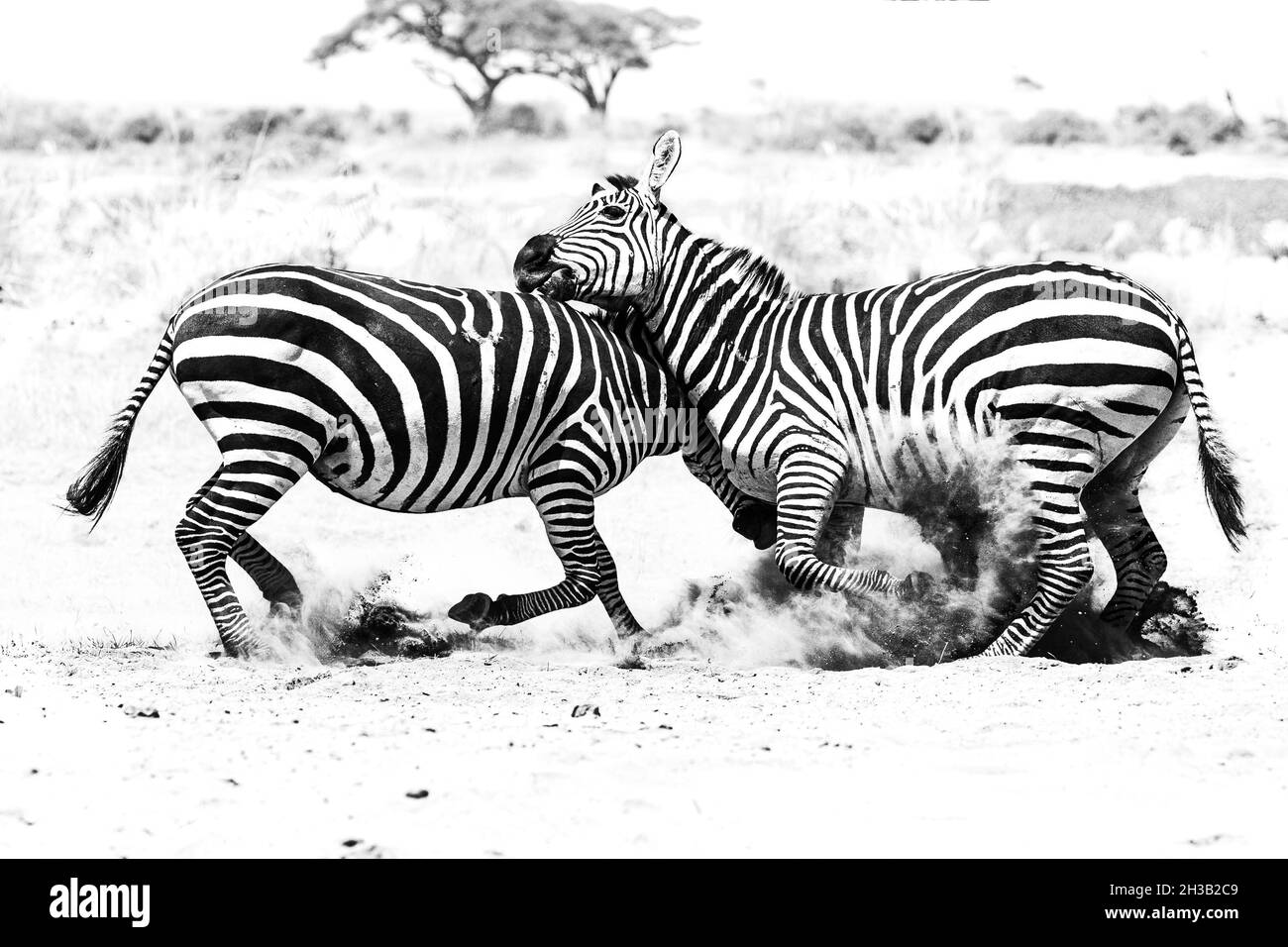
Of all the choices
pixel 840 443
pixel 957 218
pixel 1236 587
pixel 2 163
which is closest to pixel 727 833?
pixel 840 443

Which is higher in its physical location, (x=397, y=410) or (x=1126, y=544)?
(x=397, y=410)

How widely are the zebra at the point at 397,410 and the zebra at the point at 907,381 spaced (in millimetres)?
393

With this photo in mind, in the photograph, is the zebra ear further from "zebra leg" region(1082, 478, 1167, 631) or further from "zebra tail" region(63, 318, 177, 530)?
"zebra leg" region(1082, 478, 1167, 631)

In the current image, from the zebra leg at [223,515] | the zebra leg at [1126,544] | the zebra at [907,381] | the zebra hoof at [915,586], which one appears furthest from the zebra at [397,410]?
the zebra leg at [1126,544]

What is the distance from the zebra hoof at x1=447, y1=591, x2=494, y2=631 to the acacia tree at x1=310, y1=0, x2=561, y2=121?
17.3m

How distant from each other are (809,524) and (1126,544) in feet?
6.06

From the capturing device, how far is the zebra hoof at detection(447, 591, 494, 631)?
7.74 metres

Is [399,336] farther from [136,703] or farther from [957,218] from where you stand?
[957,218]

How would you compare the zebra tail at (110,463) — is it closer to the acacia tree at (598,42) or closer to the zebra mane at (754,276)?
the zebra mane at (754,276)

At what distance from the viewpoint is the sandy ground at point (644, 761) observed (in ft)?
16.3

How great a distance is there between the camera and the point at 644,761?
18.4 ft

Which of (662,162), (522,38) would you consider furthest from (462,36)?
(662,162)

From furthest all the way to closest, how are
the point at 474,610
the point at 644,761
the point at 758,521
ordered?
the point at 758,521
the point at 474,610
the point at 644,761

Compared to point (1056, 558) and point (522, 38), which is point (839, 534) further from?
point (522, 38)
